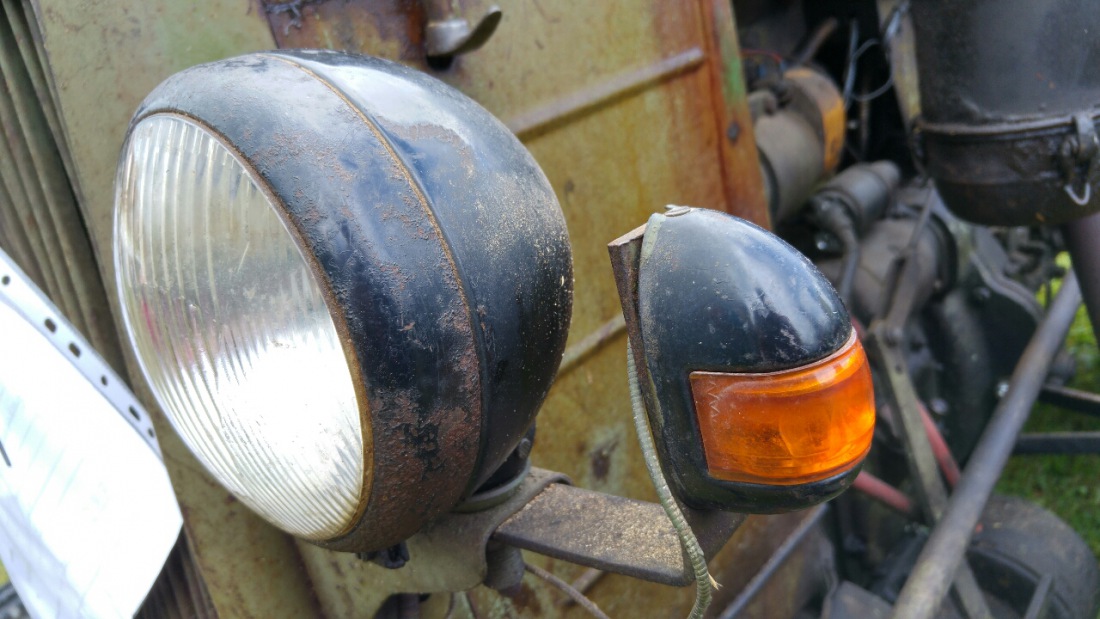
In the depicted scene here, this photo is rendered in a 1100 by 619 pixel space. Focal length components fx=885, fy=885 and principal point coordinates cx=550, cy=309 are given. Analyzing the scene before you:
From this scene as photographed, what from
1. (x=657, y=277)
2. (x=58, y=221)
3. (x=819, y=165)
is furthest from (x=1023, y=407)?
(x=58, y=221)

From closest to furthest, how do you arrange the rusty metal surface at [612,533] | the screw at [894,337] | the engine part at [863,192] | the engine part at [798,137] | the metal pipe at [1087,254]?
the rusty metal surface at [612,533]
the metal pipe at [1087,254]
the screw at [894,337]
the engine part at [798,137]
the engine part at [863,192]

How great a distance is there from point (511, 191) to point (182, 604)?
65 cm

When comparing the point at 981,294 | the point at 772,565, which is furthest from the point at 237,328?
the point at 981,294

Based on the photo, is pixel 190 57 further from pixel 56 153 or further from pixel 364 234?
pixel 364 234

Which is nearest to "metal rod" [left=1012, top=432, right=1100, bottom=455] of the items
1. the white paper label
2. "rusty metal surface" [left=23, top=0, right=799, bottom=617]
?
"rusty metal surface" [left=23, top=0, right=799, bottom=617]

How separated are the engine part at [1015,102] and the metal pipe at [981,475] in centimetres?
43

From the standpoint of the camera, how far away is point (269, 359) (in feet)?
2.18

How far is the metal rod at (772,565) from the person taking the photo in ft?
4.65

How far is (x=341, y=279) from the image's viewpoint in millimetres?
596

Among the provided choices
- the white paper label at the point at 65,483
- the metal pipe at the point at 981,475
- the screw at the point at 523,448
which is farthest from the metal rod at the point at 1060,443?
the white paper label at the point at 65,483

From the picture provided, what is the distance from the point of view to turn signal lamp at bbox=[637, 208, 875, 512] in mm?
580

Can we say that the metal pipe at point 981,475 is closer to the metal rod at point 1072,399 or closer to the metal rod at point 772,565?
the metal rod at point 772,565

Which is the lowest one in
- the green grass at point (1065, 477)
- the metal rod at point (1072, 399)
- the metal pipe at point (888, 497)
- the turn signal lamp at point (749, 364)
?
the green grass at point (1065, 477)

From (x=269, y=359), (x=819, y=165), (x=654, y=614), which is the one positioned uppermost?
(x=269, y=359)
